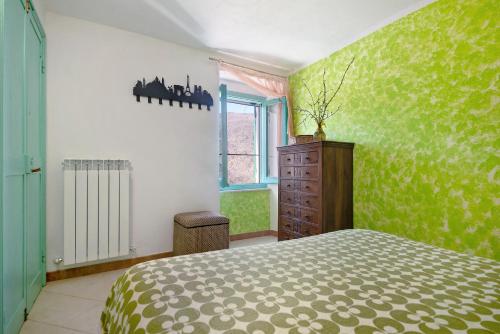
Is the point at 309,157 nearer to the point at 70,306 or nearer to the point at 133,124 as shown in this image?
the point at 133,124

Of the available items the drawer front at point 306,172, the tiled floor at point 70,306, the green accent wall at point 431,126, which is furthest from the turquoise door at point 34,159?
the green accent wall at point 431,126

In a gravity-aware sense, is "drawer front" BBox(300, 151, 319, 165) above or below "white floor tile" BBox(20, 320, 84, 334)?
above

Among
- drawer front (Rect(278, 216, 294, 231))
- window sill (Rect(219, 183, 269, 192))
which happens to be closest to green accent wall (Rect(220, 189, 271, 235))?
window sill (Rect(219, 183, 269, 192))

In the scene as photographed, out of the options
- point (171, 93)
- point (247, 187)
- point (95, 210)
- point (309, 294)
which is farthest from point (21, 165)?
point (247, 187)

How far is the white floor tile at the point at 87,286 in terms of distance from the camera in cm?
216

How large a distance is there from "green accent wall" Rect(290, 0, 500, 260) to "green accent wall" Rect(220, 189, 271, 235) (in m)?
1.55

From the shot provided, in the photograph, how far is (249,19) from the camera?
8.51ft

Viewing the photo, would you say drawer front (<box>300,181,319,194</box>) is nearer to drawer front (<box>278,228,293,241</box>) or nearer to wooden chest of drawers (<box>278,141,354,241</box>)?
wooden chest of drawers (<box>278,141,354,241</box>)

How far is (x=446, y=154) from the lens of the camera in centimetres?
214

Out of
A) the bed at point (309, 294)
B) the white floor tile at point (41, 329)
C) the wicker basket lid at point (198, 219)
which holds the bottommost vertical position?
the white floor tile at point (41, 329)

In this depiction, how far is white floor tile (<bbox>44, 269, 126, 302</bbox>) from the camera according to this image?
7.10 feet

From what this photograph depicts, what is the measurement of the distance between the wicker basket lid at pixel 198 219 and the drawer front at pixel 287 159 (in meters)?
1.02

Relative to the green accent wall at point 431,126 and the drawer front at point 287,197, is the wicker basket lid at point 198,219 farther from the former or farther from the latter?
the green accent wall at point 431,126

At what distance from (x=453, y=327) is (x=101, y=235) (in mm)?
2744
